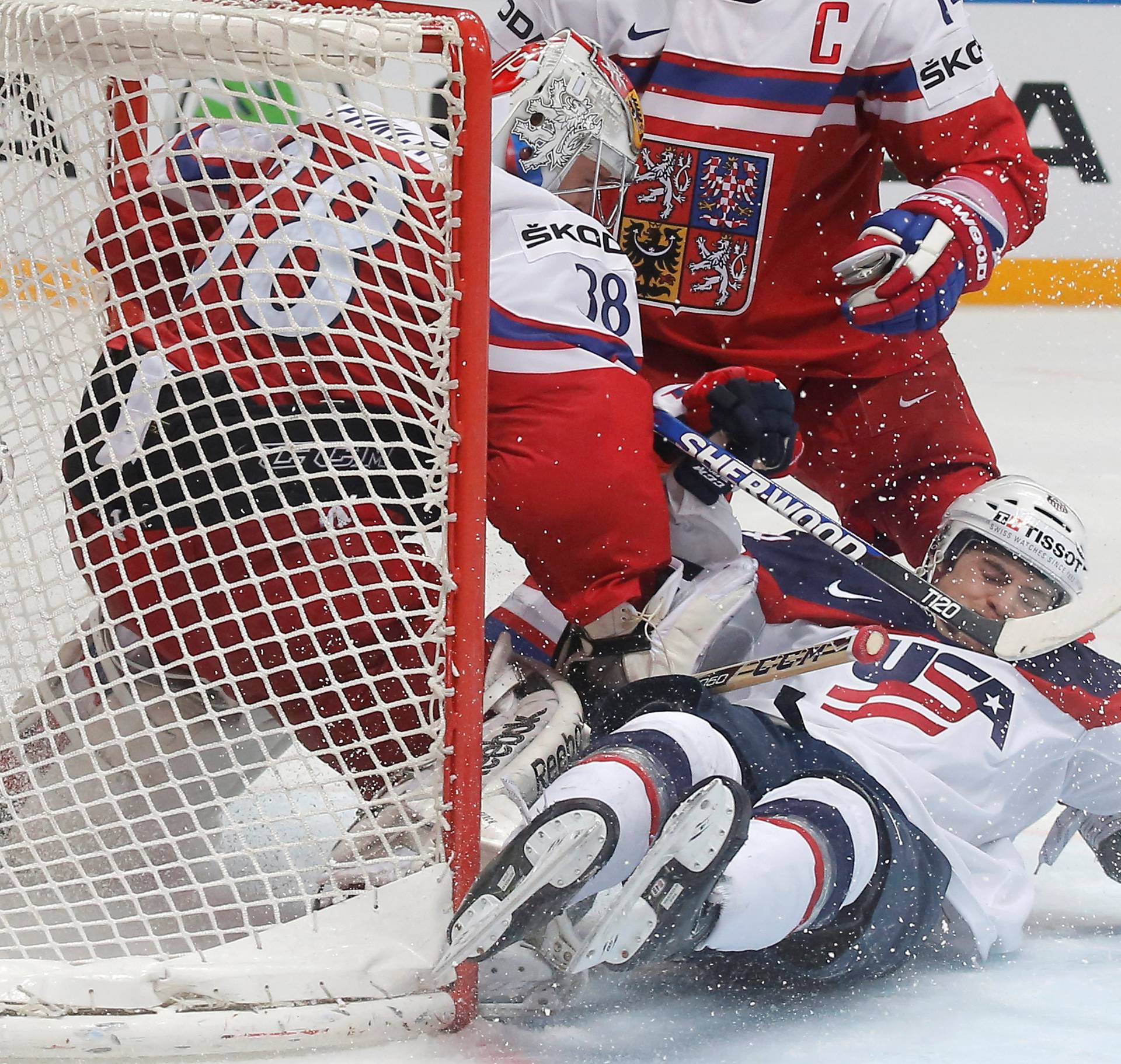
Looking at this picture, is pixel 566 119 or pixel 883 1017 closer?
pixel 883 1017

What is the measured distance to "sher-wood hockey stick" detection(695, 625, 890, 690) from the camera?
5.91 feet

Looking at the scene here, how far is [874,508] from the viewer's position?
242 centimetres

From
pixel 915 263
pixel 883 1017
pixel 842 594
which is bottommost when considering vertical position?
pixel 883 1017

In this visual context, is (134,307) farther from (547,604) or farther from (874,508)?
(874,508)

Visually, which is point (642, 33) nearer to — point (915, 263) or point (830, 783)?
point (915, 263)

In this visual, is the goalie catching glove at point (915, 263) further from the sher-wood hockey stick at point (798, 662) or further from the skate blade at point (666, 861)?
the skate blade at point (666, 861)

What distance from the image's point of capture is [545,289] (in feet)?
5.50

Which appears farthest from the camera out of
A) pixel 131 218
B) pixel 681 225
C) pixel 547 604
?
pixel 681 225

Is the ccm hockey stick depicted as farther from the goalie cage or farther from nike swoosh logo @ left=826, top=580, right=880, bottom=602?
the goalie cage

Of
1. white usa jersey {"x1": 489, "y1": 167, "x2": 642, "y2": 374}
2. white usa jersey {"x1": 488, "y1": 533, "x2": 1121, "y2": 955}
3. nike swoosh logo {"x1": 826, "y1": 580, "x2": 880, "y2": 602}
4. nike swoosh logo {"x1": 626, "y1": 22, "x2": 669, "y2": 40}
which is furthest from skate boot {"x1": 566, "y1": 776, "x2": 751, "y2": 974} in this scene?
nike swoosh logo {"x1": 626, "y1": 22, "x2": 669, "y2": 40}

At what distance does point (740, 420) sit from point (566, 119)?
41cm

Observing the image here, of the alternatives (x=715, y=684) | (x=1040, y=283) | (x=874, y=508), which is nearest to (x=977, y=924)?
(x=715, y=684)

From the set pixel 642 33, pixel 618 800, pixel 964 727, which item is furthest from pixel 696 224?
pixel 618 800

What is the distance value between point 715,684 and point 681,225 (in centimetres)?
79
